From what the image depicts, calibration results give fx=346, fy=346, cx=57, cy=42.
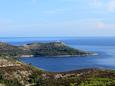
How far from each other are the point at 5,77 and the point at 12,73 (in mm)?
3361

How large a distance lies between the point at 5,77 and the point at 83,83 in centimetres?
2419

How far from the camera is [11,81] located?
82.3 metres

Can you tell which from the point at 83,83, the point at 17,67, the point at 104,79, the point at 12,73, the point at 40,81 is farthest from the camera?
the point at 17,67

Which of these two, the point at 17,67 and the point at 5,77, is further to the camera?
the point at 17,67

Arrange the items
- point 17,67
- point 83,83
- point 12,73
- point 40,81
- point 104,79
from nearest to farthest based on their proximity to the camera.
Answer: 1. point 83,83
2. point 104,79
3. point 40,81
4. point 12,73
5. point 17,67

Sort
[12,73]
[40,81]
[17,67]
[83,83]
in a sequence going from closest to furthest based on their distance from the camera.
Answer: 1. [83,83]
2. [40,81]
3. [12,73]
4. [17,67]

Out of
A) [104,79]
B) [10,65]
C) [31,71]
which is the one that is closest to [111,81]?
[104,79]

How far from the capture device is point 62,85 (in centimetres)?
6919

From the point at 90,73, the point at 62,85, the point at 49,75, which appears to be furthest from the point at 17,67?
the point at 62,85

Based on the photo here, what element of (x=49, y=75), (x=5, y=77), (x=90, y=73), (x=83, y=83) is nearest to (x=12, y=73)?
(x=5, y=77)

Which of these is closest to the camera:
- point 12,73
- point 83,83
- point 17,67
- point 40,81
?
point 83,83

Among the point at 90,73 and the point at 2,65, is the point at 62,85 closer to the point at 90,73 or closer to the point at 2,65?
the point at 90,73

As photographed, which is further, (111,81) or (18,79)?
(18,79)

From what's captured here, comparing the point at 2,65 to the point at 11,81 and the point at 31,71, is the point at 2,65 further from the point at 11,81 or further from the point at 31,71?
the point at 11,81
